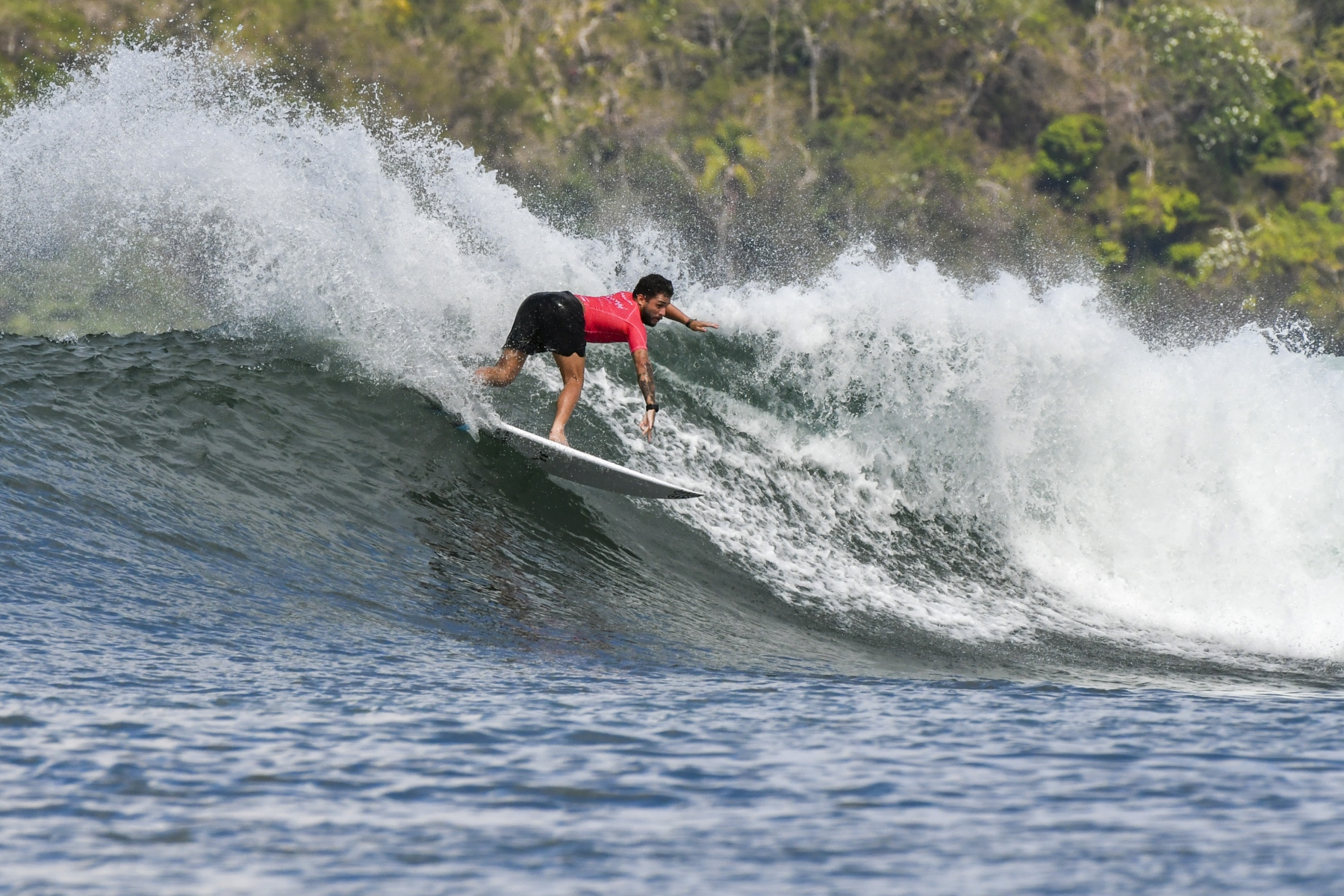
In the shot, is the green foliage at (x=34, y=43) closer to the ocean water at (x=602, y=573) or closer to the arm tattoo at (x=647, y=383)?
the ocean water at (x=602, y=573)

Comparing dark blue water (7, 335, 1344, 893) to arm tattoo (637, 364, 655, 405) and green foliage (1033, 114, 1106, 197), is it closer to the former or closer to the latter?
arm tattoo (637, 364, 655, 405)

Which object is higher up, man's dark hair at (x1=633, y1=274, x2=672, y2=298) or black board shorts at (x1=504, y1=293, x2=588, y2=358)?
man's dark hair at (x1=633, y1=274, x2=672, y2=298)

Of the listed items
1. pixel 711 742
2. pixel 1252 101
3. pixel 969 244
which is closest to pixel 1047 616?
pixel 711 742

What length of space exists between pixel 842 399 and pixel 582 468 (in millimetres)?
2453

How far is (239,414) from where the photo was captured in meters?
9.24

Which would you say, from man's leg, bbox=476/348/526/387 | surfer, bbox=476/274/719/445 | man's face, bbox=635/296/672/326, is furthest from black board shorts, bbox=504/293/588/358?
Answer: man's face, bbox=635/296/672/326

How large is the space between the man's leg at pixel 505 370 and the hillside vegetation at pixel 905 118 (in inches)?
1232

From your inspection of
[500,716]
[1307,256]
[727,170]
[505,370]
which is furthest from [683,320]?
[1307,256]

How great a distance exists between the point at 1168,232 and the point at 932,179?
7699 mm

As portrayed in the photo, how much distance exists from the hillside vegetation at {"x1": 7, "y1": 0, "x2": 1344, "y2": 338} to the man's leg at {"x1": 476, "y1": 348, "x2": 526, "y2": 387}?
31.3 metres

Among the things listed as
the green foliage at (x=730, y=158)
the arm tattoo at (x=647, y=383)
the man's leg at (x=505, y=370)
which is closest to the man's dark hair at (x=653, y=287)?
the arm tattoo at (x=647, y=383)

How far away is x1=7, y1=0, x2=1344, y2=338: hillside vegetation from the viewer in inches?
1620

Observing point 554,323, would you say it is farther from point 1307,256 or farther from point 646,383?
point 1307,256

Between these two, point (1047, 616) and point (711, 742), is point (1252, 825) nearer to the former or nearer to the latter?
point (711, 742)
